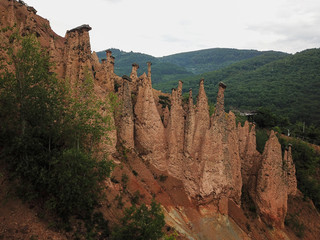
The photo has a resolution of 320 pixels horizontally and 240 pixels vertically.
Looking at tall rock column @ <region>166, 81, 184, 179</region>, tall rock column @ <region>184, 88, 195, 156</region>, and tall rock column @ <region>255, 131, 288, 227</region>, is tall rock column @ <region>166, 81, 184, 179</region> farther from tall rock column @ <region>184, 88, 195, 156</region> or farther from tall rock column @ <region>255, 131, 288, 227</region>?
tall rock column @ <region>255, 131, 288, 227</region>

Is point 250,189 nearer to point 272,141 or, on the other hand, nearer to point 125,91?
point 272,141

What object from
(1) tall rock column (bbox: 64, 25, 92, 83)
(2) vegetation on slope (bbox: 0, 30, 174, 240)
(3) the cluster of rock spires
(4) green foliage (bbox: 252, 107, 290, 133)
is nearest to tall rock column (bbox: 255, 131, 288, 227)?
(3) the cluster of rock spires

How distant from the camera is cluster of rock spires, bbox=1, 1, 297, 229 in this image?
18.7 meters

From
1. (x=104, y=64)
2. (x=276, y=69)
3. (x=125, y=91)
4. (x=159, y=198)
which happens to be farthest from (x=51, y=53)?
(x=276, y=69)

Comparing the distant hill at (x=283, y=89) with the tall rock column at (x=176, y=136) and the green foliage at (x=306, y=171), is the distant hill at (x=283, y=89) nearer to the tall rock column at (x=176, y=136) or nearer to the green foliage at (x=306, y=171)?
the green foliage at (x=306, y=171)

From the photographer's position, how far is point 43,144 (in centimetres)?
1266

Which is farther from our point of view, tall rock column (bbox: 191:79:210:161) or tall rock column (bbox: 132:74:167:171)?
tall rock column (bbox: 191:79:210:161)

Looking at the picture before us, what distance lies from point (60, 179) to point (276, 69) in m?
124

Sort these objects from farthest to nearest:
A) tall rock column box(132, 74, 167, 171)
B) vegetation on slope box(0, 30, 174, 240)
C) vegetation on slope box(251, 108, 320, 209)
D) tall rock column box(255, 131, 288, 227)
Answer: vegetation on slope box(251, 108, 320, 209), tall rock column box(255, 131, 288, 227), tall rock column box(132, 74, 167, 171), vegetation on slope box(0, 30, 174, 240)

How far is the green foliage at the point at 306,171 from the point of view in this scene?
30.2 meters

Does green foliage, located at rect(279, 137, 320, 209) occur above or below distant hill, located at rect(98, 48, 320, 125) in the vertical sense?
below

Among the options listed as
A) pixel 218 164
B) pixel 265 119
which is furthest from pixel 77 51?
pixel 265 119

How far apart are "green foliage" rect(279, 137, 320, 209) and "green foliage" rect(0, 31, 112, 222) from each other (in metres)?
29.9

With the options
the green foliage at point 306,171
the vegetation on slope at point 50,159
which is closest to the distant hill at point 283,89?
the green foliage at point 306,171
